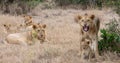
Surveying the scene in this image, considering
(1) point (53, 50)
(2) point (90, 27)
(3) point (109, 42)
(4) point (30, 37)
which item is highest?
(2) point (90, 27)

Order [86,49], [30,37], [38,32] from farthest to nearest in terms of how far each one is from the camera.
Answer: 1. [30,37]
2. [38,32]
3. [86,49]

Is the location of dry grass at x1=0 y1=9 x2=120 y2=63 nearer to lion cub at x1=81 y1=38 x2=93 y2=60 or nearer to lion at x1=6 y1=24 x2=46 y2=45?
lion cub at x1=81 y1=38 x2=93 y2=60

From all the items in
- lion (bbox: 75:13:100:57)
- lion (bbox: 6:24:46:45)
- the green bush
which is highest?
lion (bbox: 75:13:100:57)

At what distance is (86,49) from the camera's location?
8.23m

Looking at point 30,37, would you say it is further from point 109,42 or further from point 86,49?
point 86,49

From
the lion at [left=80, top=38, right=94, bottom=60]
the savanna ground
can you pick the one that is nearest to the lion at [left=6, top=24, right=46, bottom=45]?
the savanna ground

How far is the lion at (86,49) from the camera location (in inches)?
321

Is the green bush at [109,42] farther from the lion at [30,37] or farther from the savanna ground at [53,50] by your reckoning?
the lion at [30,37]

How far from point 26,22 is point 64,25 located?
1.57 metres

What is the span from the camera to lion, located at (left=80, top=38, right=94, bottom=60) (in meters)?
8.16

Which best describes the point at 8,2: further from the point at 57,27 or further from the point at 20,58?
the point at 20,58

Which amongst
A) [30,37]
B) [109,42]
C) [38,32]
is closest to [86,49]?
[109,42]

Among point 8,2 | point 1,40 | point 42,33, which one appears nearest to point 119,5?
point 42,33

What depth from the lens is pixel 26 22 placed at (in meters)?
14.4
